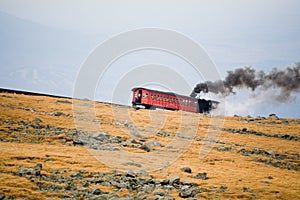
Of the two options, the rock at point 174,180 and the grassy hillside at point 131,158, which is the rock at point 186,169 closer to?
the grassy hillside at point 131,158

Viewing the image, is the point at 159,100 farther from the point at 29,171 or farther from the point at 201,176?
the point at 29,171

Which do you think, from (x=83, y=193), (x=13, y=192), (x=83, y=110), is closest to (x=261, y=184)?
(x=83, y=193)

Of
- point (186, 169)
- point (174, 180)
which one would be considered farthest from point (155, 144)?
point (174, 180)

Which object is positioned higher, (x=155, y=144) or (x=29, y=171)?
(x=155, y=144)

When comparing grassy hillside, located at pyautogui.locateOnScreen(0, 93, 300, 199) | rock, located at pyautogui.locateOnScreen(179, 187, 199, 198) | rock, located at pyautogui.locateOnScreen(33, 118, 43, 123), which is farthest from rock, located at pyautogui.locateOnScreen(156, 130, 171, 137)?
rock, located at pyautogui.locateOnScreen(179, 187, 199, 198)

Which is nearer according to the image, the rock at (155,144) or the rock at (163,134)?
the rock at (155,144)

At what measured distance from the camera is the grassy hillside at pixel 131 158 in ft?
58.9

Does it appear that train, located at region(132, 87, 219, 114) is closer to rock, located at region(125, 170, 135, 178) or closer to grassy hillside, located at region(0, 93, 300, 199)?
grassy hillside, located at region(0, 93, 300, 199)

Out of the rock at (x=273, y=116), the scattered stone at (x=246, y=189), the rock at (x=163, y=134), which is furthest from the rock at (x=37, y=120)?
the rock at (x=273, y=116)

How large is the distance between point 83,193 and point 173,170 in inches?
347

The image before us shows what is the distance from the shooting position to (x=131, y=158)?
83.6 ft

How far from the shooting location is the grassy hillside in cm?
1795

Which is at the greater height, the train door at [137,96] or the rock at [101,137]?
the train door at [137,96]

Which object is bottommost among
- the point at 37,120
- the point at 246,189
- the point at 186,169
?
the point at 246,189
